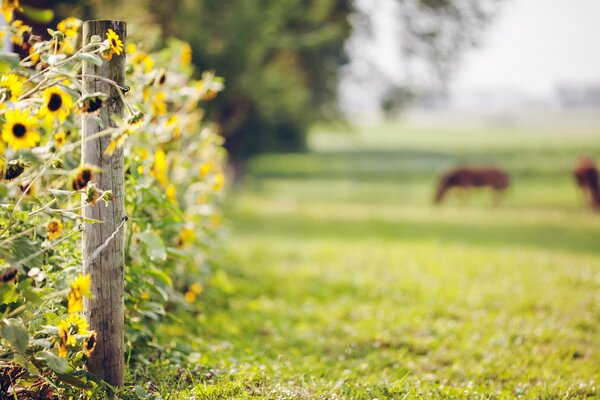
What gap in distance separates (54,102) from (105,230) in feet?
2.04

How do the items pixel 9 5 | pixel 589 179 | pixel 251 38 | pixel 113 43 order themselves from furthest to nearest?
1. pixel 589 179
2. pixel 251 38
3. pixel 113 43
4. pixel 9 5

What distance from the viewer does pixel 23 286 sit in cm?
241

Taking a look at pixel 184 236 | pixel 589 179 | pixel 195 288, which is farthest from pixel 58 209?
pixel 589 179

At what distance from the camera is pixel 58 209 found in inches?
110

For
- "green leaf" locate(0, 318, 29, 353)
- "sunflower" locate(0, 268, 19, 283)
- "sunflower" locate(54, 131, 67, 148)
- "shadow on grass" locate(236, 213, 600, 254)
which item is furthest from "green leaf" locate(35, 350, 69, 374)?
"shadow on grass" locate(236, 213, 600, 254)

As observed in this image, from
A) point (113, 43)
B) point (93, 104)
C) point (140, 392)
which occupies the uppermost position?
point (113, 43)

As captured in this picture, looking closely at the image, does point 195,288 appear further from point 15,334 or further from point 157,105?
point 15,334

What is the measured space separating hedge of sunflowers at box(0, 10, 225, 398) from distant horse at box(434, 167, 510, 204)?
16028 mm

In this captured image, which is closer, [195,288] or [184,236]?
[184,236]

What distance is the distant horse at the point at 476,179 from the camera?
1906 centimetres

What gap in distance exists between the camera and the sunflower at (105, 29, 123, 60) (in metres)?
2.66

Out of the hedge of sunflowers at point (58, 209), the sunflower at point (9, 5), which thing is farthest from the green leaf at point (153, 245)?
the sunflower at point (9, 5)

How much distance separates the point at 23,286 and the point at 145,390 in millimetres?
903

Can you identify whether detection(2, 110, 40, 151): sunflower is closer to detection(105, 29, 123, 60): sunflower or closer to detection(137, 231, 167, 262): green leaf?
detection(105, 29, 123, 60): sunflower
